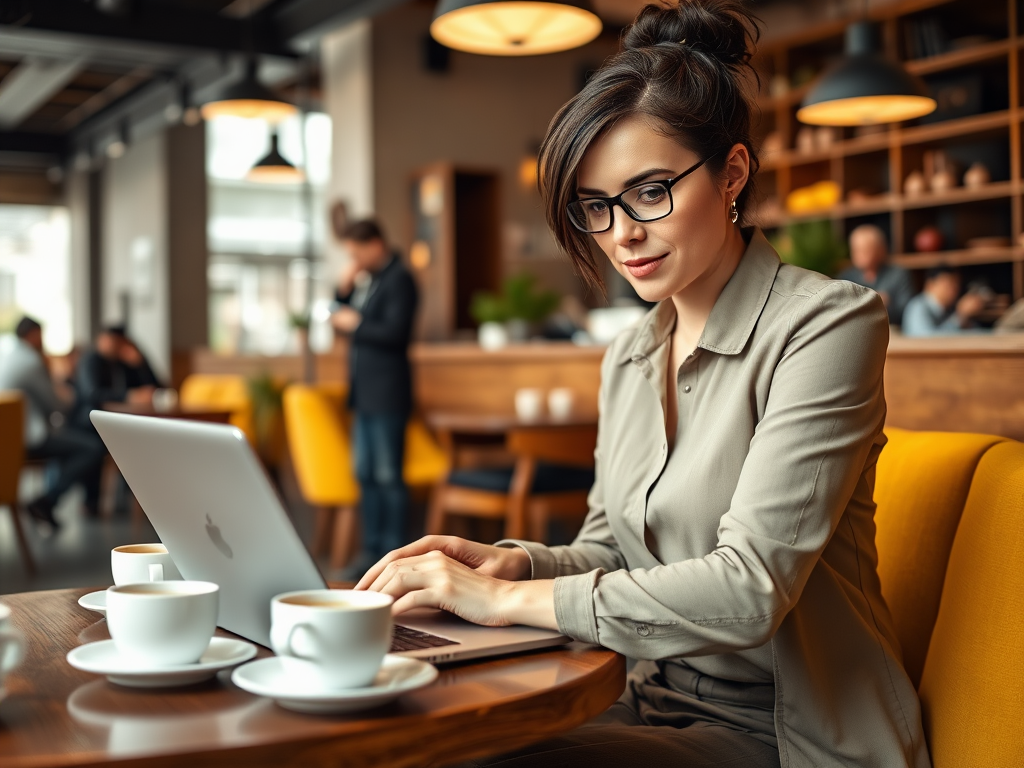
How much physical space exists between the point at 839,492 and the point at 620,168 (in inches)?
17.9

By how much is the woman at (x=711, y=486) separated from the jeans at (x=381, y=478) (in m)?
3.43

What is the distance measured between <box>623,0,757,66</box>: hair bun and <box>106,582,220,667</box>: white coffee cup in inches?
35.1

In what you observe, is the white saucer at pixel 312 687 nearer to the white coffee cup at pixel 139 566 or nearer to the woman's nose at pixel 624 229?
the white coffee cup at pixel 139 566

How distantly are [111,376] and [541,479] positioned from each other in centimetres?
415

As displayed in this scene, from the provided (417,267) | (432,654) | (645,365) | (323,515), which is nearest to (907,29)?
(417,267)

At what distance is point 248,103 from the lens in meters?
6.07

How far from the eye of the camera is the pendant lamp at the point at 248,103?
605cm

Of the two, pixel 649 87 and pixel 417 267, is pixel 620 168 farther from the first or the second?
pixel 417 267

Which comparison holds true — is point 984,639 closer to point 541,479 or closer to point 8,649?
point 8,649

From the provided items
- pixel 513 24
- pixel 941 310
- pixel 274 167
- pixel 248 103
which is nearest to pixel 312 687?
pixel 513 24

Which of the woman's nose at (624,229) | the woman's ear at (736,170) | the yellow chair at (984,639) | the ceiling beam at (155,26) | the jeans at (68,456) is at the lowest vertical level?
the jeans at (68,456)

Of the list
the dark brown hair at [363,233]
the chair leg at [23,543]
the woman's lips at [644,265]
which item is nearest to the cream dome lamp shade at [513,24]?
the dark brown hair at [363,233]

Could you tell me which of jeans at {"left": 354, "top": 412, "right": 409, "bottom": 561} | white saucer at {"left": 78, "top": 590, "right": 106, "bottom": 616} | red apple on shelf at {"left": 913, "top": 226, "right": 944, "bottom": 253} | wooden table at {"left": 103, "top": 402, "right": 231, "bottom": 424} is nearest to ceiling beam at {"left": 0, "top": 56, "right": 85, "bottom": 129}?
wooden table at {"left": 103, "top": 402, "right": 231, "bottom": 424}

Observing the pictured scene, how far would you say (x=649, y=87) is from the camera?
1.25 metres
